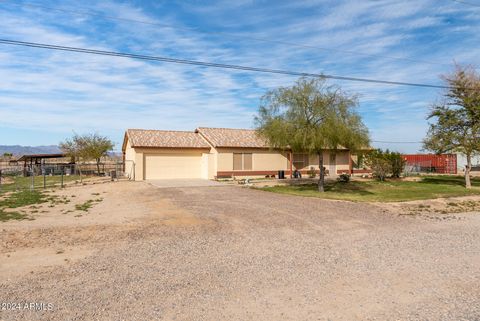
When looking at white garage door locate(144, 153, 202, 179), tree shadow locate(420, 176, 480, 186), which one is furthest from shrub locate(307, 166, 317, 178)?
white garage door locate(144, 153, 202, 179)

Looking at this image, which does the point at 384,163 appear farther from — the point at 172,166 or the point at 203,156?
the point at 172,166

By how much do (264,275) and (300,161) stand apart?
85.6 ft

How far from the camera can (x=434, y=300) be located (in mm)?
5527

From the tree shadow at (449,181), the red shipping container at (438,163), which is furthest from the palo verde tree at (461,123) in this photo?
the red shipping container at (438,163)

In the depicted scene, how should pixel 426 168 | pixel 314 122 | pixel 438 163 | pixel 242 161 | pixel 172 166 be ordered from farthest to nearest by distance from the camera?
pixel 426 168 < pixel 438 163 < pixel 242 161 < pixel 172 166 < pixel 314 122

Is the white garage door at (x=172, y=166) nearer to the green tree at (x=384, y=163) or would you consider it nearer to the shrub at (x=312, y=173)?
the shrub at (x=312, y=173)

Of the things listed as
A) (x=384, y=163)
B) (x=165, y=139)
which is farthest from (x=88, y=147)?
(x=384, y=163)

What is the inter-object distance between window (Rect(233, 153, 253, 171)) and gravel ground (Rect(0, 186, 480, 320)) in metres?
17.8

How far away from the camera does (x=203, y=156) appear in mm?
30188

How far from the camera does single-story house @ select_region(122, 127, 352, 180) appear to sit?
92.0ft

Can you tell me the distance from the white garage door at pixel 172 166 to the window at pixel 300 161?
8.31 meters

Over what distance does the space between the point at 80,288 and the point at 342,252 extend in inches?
215

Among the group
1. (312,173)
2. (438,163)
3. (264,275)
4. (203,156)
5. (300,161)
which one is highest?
(203,156)

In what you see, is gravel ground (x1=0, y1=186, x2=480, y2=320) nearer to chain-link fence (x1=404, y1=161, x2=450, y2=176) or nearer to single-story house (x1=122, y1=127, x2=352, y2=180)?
single-story house (x1=122, y1=127, x2=352, y2=180)
